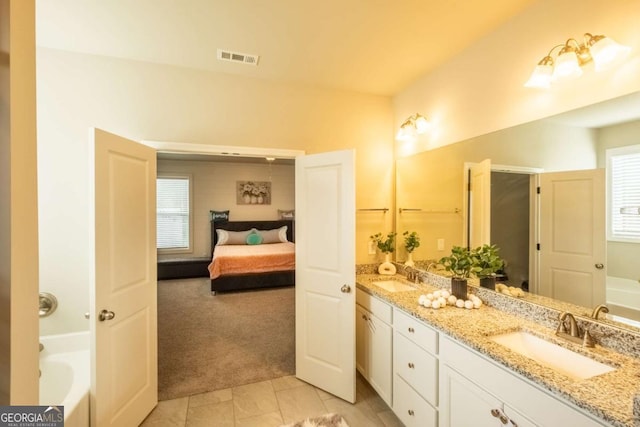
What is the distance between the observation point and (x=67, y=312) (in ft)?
7.41

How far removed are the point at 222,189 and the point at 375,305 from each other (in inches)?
225

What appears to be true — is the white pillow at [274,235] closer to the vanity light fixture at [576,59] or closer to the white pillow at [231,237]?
the white pillow at [231,237]

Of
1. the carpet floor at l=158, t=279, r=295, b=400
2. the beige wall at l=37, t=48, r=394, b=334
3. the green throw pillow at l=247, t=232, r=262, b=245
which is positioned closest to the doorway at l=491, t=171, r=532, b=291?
the beige wall at l=37, t=48, r=394, b=334

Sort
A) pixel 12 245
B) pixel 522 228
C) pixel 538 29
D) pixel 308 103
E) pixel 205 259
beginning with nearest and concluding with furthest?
pixel 12 245
pixel 538 29
pixel 522 228
pixel 308 103
pixel 205 259

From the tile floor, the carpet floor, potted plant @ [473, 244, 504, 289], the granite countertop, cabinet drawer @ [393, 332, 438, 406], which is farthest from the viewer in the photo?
the carpet floor

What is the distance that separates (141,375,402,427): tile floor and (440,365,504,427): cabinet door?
0.69m

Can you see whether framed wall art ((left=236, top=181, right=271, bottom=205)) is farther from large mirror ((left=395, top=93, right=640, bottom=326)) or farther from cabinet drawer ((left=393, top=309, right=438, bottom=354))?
cabinet drawer ((left=393, top=309, right=438, bottom=354))

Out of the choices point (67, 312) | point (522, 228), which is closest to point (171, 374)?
point (67, 312)

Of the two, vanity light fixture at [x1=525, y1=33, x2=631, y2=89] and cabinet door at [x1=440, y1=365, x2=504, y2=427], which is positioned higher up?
vanity light fixture at [x1=525, y1=33, x2=631, y2=89]

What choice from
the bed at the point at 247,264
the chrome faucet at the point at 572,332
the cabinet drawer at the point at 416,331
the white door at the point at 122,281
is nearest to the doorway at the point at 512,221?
the chrome faucet at the point at 572,332

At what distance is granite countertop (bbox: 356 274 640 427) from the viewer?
94 cm

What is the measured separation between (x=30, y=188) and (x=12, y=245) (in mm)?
193

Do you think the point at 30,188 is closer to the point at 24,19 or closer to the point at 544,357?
the point at 24,19

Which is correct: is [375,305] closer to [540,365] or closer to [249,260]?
[540,365]
